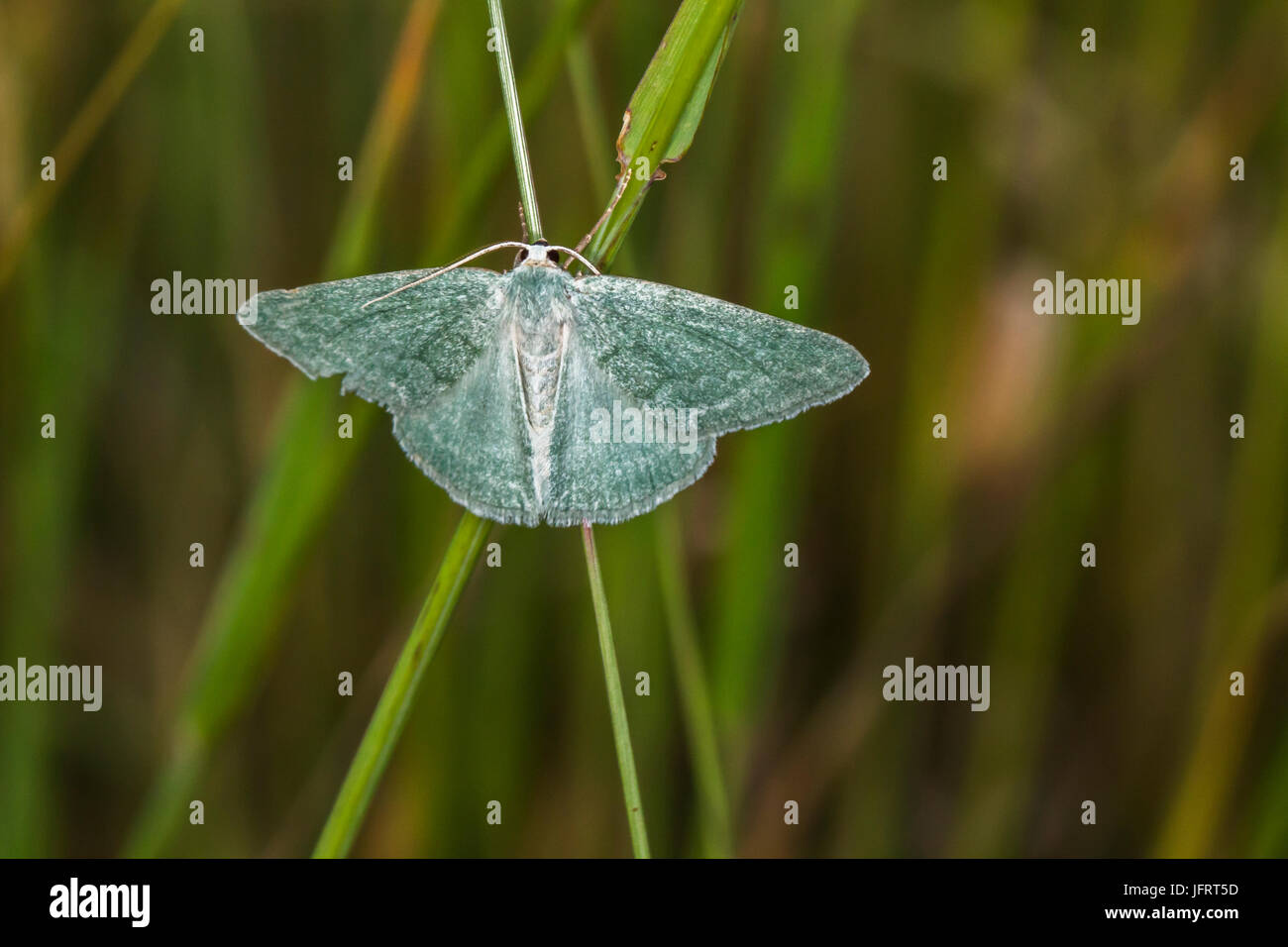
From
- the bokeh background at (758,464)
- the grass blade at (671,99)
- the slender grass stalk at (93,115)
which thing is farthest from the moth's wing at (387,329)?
the slender grass stalk at (93,115)

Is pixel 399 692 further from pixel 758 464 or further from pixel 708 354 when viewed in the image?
pixel 758 464

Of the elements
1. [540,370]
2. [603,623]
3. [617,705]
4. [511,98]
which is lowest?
[617,705]

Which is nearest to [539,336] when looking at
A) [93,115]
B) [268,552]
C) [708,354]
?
[708,354]

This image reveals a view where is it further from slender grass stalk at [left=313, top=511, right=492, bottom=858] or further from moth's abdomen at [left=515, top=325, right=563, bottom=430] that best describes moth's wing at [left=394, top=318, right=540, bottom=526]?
slender grass stalk at [left=313, top=511, right=492, bottom=858]

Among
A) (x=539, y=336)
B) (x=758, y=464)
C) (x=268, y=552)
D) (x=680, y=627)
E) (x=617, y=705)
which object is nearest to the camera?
(x=617, y=705)

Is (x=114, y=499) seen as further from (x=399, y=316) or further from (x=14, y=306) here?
(x=399, y=316)

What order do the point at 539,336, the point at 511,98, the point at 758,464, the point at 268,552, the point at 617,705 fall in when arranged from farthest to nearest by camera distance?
1. the point at 758,464
2. the point at 539,336
3. the point at 268,552
4. the point at 511,98
5. the point at 617,705
